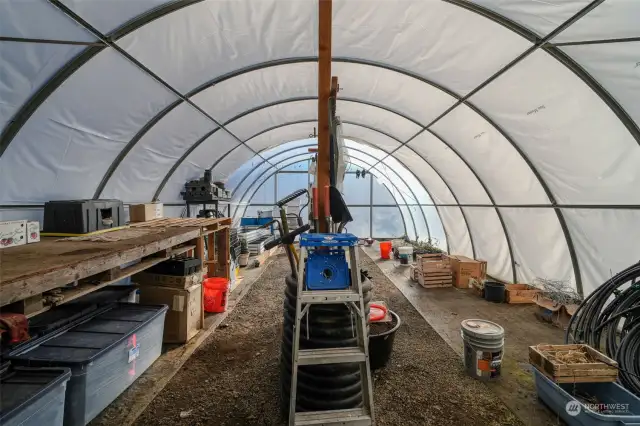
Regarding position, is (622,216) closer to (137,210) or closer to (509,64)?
(509,64)

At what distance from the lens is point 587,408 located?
2428mm

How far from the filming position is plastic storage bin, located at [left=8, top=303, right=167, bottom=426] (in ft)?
7.92

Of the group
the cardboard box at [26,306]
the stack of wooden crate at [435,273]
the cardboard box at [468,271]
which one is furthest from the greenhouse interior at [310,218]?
the stack of wooden crate at [435,273]

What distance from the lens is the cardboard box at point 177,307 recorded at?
13.5ft

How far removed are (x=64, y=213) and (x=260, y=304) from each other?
370cm

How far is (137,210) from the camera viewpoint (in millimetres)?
4961

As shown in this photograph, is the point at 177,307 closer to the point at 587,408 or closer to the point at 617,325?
the point at 587,408

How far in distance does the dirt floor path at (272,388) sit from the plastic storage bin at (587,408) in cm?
44

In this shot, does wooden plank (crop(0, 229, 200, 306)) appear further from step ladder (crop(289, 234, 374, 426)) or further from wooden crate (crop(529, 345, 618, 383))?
wooden crate (crop(529, 345, 618, 383))

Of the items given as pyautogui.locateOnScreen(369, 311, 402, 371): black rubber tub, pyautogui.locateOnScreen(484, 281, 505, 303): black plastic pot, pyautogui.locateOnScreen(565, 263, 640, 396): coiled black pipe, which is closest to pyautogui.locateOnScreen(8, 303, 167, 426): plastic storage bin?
pyautogui.locateOnScreen(369, 311, 402, 371): black rubber tub

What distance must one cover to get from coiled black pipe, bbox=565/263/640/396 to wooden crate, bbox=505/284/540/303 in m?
2.01

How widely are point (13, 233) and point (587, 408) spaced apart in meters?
5.57

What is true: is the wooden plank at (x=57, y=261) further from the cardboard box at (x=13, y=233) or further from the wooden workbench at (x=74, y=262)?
the cardboard box at (x=13, y=233)

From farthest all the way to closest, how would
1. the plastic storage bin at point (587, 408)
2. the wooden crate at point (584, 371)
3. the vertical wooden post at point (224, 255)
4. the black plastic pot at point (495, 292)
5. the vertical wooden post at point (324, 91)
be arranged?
the vertical wooden post at point (224, 255) → the black plastic pot at point (495, 292) → the wooden crate at point (584, 371) → the vertical wooden post at point (324, 91) → the plastic storage bin at point (587, 408)
